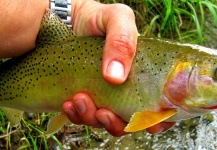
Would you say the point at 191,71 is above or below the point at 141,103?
above

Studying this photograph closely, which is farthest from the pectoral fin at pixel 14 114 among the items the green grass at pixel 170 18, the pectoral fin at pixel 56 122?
the green grass at pixel 170 18

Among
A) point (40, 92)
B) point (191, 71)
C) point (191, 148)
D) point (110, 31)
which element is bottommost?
point (191, 148)

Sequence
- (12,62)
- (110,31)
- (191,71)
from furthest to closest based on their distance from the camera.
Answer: (12,62)
(110,31)
(191,71)

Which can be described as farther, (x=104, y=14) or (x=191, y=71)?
(x=104, y=14)

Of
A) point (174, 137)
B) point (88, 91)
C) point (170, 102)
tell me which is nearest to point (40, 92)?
point (88, 91)

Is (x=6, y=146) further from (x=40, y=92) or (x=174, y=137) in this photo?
(x=174, y=137)

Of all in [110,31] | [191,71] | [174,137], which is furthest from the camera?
[174,137]

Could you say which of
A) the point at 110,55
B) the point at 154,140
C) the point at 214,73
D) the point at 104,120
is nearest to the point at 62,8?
the point at 110,55
